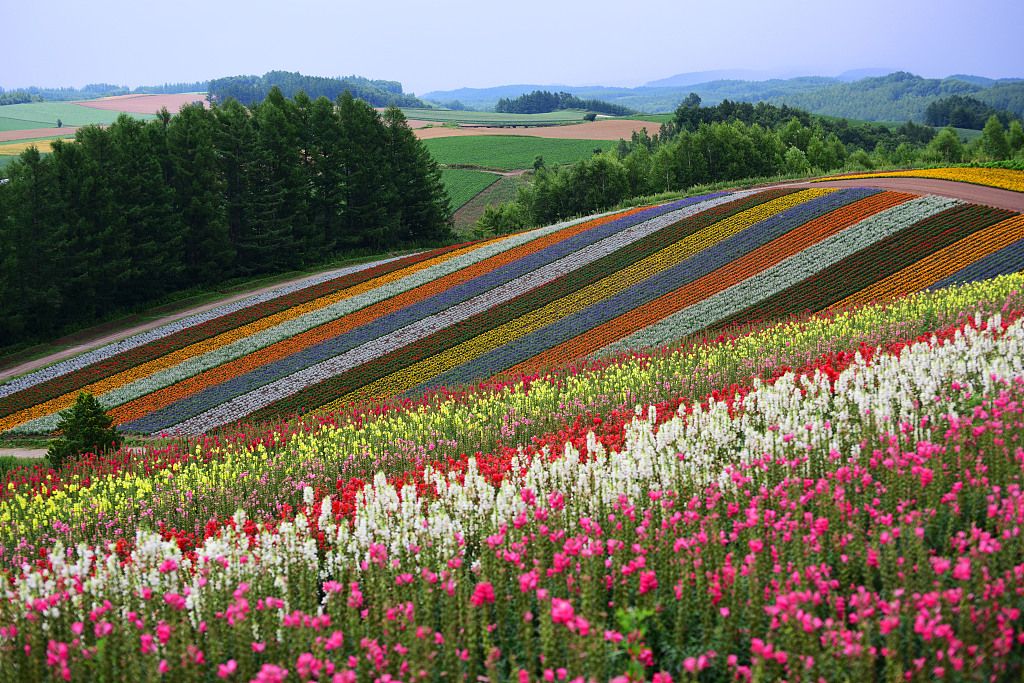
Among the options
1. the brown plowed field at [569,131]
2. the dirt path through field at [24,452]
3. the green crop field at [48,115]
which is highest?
the green crop field at [48,115]

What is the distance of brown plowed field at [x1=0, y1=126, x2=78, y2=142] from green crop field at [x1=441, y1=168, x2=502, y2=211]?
52204 mm

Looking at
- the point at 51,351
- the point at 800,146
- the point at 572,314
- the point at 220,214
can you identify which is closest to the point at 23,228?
the point at 51,351

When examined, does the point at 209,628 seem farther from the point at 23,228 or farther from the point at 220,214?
the point at 220,214

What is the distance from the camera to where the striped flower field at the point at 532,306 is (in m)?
26.1

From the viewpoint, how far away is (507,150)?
113375 millimetres

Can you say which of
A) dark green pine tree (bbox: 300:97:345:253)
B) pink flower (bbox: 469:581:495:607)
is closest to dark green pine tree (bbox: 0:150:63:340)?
dark green pine tree (bbox: 300:97:345:253)

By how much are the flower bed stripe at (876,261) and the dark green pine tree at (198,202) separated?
1146 inches

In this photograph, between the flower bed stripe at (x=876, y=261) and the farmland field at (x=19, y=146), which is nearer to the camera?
the flower bed stripe at (x=876, y=261)

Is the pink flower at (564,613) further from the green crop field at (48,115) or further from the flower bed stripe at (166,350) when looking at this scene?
the green crop field at (48,115)

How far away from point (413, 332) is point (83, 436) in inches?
556

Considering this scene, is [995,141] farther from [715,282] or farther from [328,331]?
[328,331]

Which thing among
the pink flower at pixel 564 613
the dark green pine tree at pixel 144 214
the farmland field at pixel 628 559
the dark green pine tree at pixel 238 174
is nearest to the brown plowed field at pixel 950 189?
the farmland field at pixel 628 559

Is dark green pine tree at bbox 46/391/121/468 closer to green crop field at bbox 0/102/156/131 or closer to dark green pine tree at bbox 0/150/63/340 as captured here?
dark green pine tree at bbox 0/150/63/340

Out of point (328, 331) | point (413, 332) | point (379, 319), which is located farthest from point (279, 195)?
point (413, 332)
